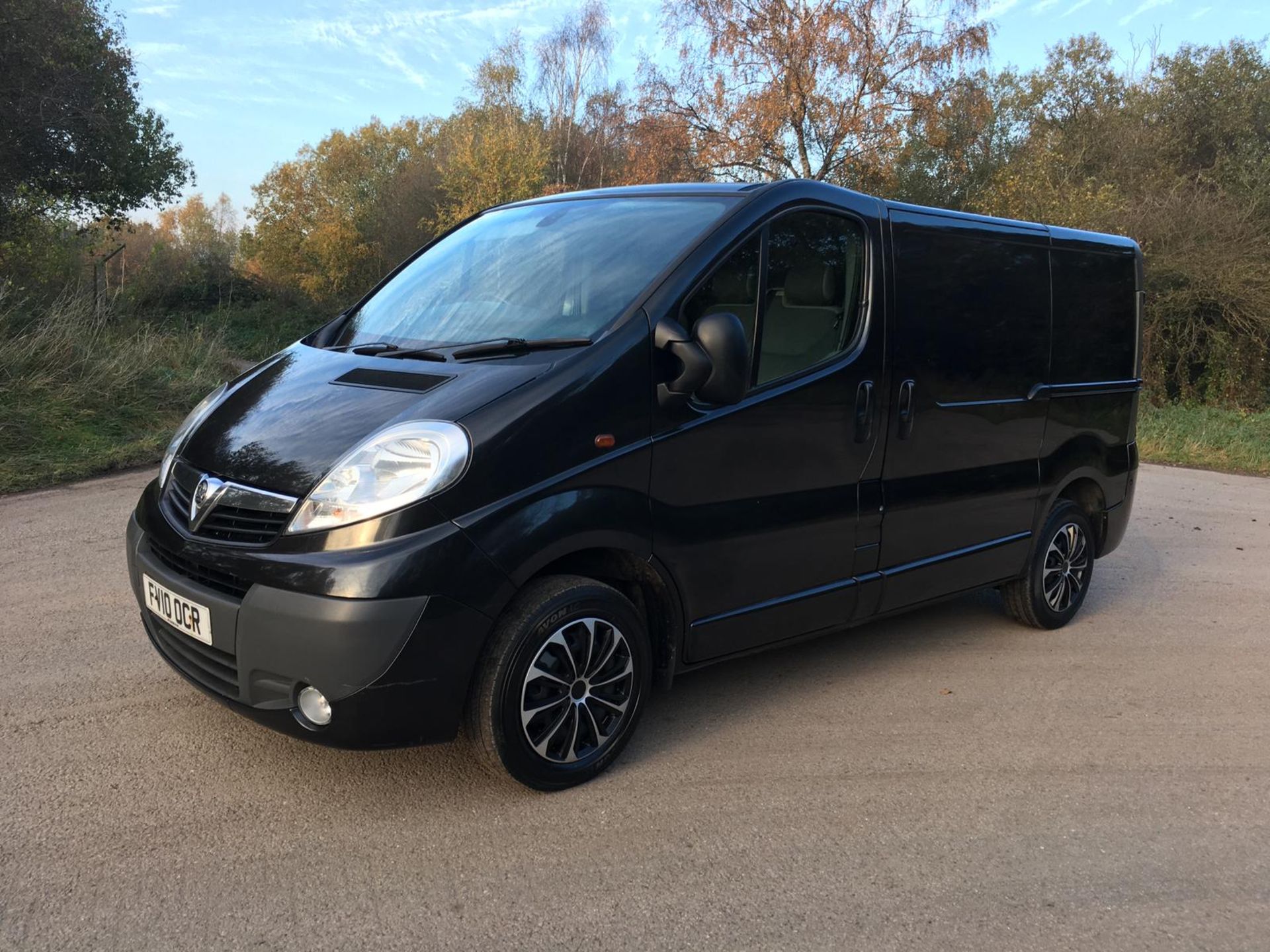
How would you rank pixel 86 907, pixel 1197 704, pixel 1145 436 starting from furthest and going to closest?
pixel 1145 436 → pixel 1197 704 → pixel 86 907

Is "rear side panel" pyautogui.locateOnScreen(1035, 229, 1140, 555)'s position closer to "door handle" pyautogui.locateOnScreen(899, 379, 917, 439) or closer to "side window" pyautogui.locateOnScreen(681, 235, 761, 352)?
"door handle" pyautogui.locateOnScreen(899, 379, 917, 439)

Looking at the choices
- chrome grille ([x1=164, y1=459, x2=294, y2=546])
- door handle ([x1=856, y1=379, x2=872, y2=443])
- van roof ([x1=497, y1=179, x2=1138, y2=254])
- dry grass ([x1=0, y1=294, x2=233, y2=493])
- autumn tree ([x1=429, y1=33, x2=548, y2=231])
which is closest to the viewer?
chrome grille ([x1=164, y1=459, x2=294, y2=546])

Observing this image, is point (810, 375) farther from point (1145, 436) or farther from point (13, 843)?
point (1145, 436)

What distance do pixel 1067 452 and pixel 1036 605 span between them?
0.80 m

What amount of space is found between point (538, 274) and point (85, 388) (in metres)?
7.92

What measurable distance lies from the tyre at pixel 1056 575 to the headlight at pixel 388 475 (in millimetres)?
3300

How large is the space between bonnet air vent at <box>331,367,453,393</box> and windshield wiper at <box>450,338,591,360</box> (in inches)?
6.0

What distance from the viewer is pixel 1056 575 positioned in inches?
201

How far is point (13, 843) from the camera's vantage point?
2.74 m

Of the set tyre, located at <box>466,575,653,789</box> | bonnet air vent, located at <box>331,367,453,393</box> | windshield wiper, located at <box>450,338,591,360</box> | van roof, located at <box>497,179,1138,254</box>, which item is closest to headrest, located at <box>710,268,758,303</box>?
van roof, located at <box>497,179,1138,254</box>

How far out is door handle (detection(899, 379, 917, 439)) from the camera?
397cm

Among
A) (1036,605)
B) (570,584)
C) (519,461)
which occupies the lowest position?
(1036,605)

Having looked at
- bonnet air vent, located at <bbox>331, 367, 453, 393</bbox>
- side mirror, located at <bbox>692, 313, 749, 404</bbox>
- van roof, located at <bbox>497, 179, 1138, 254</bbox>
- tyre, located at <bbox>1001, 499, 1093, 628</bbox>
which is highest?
van roof, located at <bbox>497, 179, 1138, 254</bbox>

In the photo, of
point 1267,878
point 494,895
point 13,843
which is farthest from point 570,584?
point 1267,878
